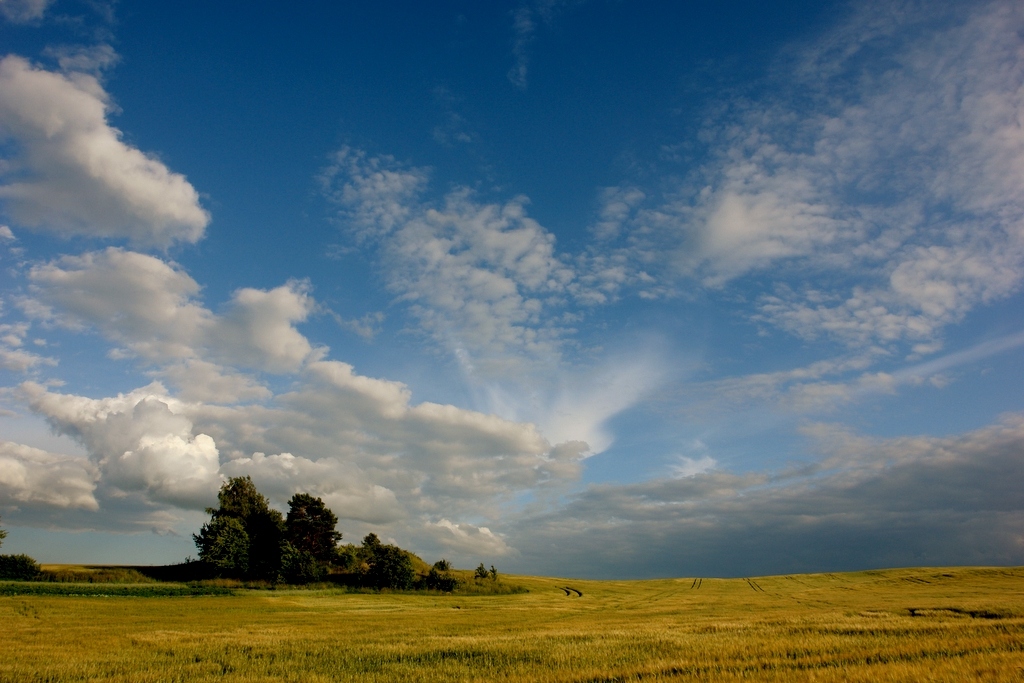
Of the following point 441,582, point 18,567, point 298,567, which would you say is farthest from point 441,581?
point 18,567

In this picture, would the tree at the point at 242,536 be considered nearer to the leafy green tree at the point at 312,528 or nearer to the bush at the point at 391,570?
the leafy green tree at the point at 312,528

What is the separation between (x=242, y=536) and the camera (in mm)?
82938

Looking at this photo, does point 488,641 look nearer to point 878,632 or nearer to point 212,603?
point 878,632

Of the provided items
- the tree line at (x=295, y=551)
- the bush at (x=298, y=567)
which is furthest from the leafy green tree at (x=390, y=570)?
the bush at (x=298, y=567)

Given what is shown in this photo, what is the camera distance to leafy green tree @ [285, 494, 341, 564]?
289 feet

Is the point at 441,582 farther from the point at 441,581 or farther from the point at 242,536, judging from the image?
the point at 242,536

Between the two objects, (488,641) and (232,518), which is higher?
(232,518)

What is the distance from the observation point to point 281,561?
264 ft

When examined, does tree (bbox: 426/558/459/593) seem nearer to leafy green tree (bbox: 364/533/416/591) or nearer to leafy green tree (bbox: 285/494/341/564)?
leafy green tree (bbox: 364/533/416/591)

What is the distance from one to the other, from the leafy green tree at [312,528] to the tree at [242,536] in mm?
2059

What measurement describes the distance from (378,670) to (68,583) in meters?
67.9

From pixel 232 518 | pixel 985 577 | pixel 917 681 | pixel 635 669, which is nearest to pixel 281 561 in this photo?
pixel 232 518

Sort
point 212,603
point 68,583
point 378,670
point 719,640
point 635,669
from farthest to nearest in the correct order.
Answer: point 68,583
point 212,603
point 719,640
point 378,670
point 635,669

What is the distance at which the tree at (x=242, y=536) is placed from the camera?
79.1m
